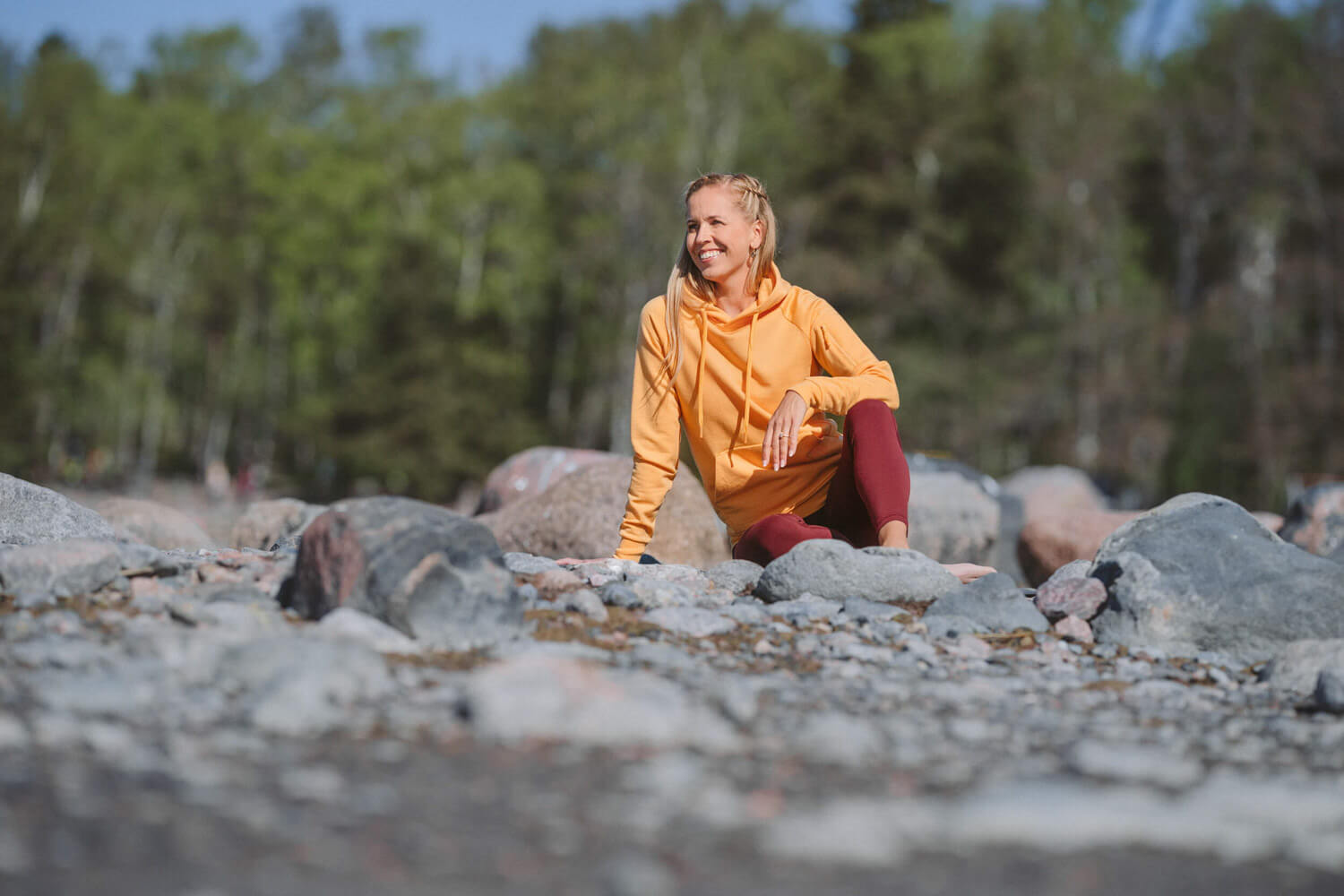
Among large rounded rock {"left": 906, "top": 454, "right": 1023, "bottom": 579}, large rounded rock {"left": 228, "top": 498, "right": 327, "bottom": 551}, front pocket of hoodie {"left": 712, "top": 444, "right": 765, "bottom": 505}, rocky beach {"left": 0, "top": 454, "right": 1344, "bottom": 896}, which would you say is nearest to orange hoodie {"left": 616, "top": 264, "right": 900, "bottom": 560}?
front pocket of hoodie {"left": 712, "top": 444, "right": 765, "bottom": 505}

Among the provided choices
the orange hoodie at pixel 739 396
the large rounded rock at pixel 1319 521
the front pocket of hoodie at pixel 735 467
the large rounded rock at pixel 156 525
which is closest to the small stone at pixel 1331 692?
the orange hoodie at pixel 739 396

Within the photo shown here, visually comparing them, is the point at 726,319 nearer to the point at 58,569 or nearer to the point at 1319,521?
the point at 58,569

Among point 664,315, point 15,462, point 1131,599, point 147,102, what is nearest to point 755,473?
point 664,315

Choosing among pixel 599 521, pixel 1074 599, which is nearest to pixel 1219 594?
pixel 1074 599

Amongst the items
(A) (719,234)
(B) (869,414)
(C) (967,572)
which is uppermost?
(A) (719,234)

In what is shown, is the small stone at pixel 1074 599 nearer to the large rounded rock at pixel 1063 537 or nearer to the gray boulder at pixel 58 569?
the gray boulder at pixel 58 569

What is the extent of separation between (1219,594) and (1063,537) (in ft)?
14.0

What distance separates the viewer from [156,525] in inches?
275

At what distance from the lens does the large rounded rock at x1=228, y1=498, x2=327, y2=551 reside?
748cm

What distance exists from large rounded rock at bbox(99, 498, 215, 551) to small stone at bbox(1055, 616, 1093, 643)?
502cm

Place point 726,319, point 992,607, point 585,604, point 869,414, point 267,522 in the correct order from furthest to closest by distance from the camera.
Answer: point 267,522
point 726,319
point 869,414
point 992,607
point 585,604

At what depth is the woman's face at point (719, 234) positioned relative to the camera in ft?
15.2

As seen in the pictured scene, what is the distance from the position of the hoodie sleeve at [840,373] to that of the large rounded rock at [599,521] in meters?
2.28

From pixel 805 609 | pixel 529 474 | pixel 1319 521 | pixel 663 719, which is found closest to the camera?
pixel 663 719
